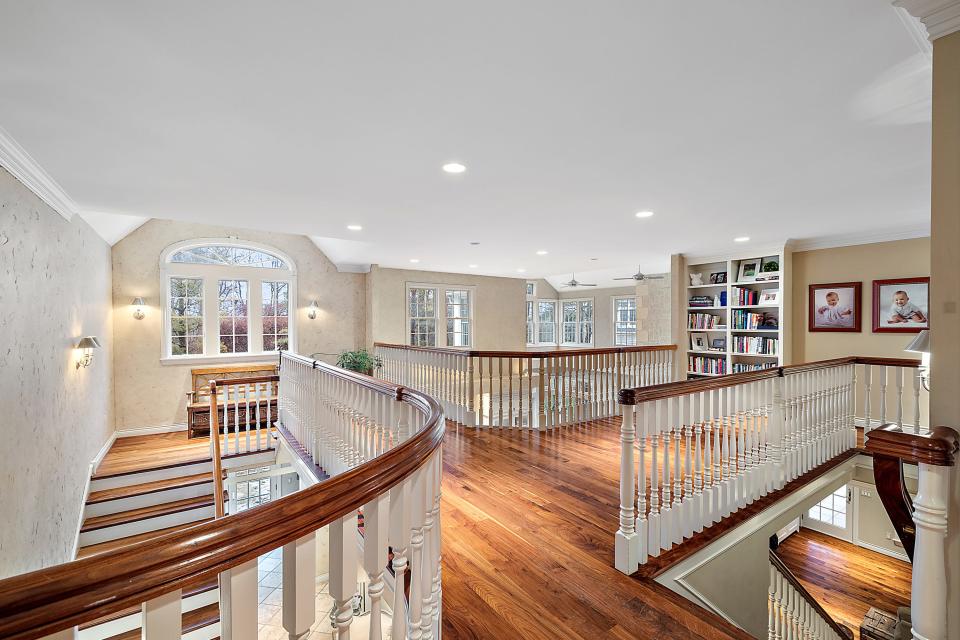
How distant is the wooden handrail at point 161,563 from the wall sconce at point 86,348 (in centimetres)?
437

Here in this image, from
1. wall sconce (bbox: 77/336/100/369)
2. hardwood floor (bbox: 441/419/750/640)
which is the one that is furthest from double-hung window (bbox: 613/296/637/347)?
wall sconce (bbox: 77/336/100/369)

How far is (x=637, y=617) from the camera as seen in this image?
1.95 metres

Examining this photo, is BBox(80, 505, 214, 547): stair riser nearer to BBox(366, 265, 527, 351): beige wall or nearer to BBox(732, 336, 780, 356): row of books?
BBox(366, 265, 527, 351): beige wall

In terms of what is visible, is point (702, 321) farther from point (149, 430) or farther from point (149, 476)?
point (149, 430)

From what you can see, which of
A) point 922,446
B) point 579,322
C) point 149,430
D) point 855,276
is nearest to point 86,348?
point 149,430

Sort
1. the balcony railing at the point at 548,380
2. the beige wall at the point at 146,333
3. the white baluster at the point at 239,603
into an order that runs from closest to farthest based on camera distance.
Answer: the white baluster at the point at 239,603 < the balcony railing at the point at 548,380 < the beige wall at the point at 146,333

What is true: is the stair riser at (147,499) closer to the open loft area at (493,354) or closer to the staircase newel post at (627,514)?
the open loft area at (493,354)

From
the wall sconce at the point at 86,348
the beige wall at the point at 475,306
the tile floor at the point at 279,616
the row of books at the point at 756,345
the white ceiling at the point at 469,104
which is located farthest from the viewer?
the beige wall at the point at 475,306

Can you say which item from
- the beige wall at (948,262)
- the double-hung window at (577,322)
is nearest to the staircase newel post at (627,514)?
the beige wall at (948,262)

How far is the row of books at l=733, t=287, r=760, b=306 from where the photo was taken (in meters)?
6.02

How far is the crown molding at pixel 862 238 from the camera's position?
186 inches

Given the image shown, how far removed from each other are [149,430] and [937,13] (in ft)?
27.0

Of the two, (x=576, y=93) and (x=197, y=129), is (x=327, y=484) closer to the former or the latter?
(x=576, y=93)

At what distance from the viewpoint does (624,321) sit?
1092 centimetres
